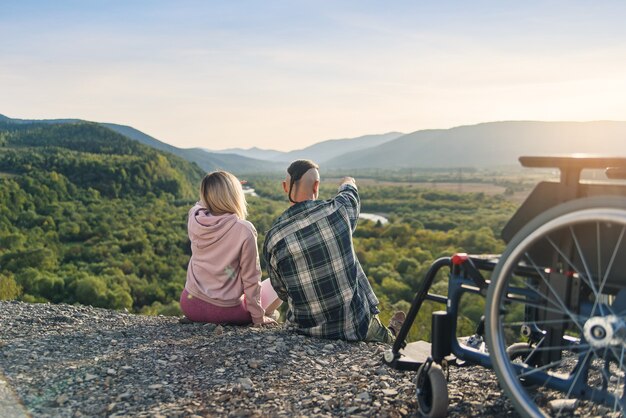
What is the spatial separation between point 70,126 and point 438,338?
127 meters

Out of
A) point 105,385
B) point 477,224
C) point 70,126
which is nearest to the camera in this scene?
point 105,385

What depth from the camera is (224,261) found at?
5441 millimetres

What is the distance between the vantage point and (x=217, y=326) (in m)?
5.52

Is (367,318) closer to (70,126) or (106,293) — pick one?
(106,293)

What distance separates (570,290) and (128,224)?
266ft

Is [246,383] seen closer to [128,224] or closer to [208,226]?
[208,226]

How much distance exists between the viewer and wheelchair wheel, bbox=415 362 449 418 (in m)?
3.31

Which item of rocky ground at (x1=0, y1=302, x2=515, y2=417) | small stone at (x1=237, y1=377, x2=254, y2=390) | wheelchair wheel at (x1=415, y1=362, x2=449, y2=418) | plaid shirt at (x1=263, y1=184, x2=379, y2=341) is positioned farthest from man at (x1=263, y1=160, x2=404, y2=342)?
wheelchair wheel at (x1=415, y1=362, x2=449, y2=418)

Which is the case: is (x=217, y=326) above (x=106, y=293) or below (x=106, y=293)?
above

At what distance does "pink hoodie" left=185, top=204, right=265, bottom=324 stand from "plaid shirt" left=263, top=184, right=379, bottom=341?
0.87 ft

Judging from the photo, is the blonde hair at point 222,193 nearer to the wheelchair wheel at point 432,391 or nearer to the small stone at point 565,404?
the wheelchair wheel at point 432,391

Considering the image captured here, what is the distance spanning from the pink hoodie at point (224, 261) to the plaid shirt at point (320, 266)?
0.87 ft

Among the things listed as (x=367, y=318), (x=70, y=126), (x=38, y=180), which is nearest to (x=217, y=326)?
(x=367, y=318)

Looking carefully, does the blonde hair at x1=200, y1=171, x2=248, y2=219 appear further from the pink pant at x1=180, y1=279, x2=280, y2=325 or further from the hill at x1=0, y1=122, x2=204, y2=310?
the hill at x1=0, y1=122, x2=204, y2=310
